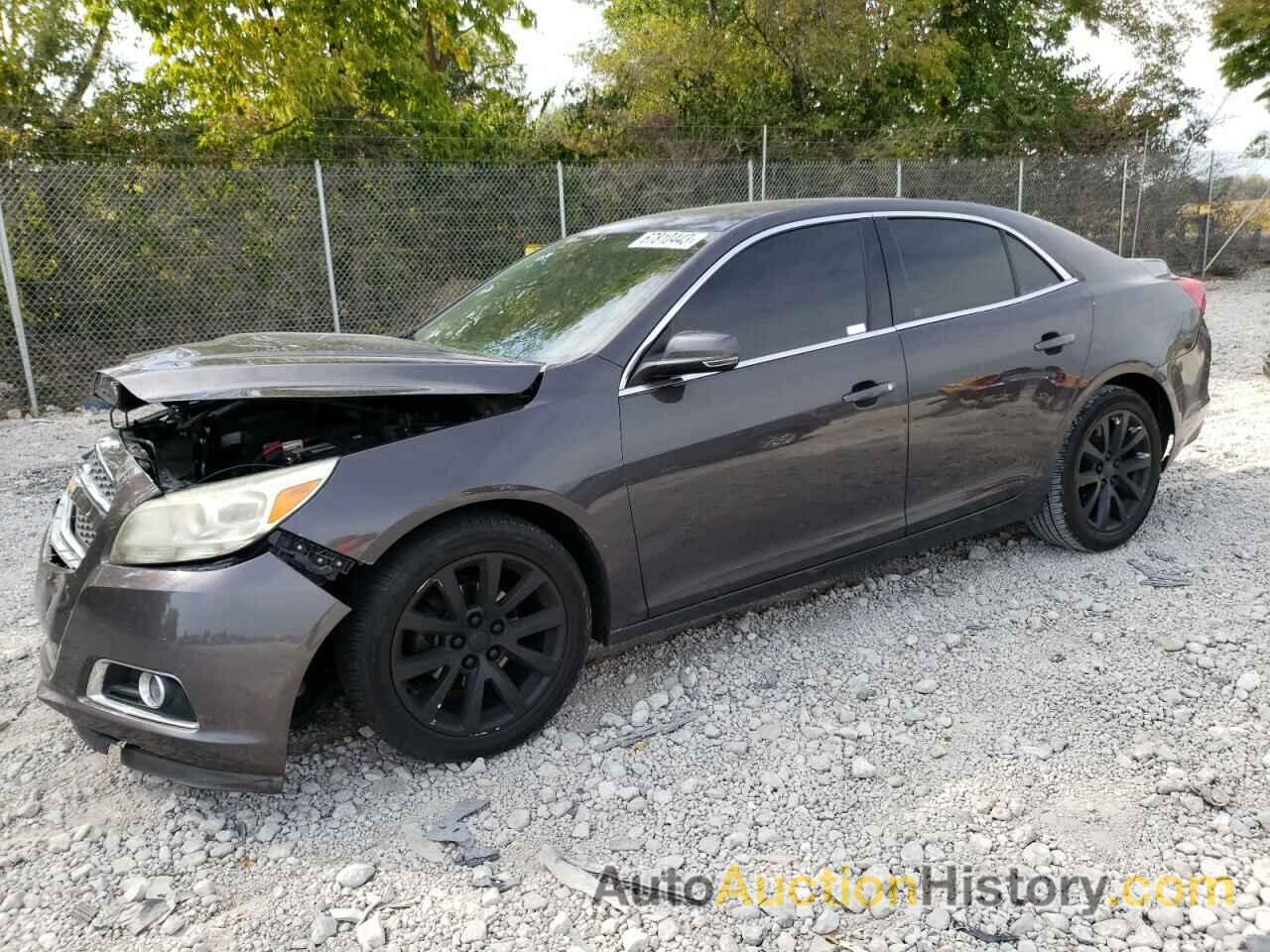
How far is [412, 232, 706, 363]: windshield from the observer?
10.4 feet

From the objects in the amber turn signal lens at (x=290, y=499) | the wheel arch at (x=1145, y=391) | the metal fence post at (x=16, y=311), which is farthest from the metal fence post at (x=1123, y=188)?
the amber turn signal lens at (x=290, y=499)

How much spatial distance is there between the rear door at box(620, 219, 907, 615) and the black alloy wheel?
1.35ft

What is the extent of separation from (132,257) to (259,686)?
336 inches

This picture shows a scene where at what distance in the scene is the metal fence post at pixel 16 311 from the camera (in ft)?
27.8

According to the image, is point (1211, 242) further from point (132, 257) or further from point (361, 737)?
point (361, 737)

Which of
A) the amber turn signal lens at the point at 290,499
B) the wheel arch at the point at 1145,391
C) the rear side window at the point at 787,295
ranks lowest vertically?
the wheel arch at the point at 1145,391

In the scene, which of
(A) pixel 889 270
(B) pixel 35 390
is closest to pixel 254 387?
(A) pixel 889 270

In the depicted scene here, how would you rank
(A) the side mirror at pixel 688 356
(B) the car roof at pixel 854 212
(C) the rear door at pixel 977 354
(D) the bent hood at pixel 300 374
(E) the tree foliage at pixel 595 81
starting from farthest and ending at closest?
1. (E) the tree foliage at pixel 595 81
2. (C) the rear door at pixel 977 354
3. (B) the car roof at pixel 854 212
4. (A) the side mirror at pixel 688 356
5. (D) the bent hood at pixel 300 374

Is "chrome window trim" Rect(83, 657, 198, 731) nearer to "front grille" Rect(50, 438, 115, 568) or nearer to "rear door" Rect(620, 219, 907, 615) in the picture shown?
"front grille" Rect(50, 438, 115, 568)

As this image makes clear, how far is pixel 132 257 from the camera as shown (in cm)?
941

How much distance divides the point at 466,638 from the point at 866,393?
1.67 metres

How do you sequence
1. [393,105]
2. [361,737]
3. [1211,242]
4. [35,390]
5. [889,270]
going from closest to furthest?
[361,737], [889,270], [35,390], [393,105], [1211,242]

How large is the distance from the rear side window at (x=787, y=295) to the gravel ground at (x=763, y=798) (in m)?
1.19

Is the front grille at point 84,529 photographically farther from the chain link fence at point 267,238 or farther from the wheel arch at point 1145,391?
the chain link fence at point 267,238
